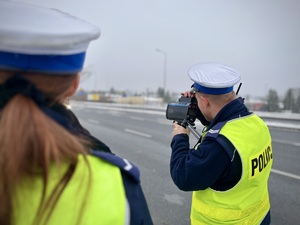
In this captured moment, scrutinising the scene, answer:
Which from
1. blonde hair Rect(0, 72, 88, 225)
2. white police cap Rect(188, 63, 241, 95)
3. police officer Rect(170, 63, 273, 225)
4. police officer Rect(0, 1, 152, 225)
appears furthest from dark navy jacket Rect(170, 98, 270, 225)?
blonde hair Rect(0, 72, 88, 225)

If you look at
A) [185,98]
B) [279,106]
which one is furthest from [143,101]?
[185,98]

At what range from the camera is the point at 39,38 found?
731 millimetres

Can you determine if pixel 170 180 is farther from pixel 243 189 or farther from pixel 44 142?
pixel 44 142

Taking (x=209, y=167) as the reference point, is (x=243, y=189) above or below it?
below

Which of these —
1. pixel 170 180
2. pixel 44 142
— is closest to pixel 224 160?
pixel 44 142

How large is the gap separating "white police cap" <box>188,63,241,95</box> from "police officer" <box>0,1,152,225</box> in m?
1.15

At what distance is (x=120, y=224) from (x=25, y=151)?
0.31 metres

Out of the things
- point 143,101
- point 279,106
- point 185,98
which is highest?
point 185,98

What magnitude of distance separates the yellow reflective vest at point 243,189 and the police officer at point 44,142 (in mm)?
1003

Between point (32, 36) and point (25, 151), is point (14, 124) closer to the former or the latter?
point (25, 151)

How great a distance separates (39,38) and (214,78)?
1.32 meters

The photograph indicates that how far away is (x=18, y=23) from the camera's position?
0.74 metres

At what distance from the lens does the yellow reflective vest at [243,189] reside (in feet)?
5.43

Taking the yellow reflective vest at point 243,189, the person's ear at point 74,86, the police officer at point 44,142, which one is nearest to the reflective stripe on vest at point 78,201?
the police officer at point 44,142
